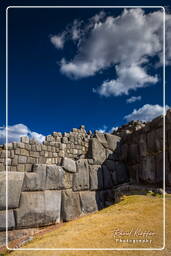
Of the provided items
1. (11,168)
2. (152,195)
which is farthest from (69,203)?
(152,195)

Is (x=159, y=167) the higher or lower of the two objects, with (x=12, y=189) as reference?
higher

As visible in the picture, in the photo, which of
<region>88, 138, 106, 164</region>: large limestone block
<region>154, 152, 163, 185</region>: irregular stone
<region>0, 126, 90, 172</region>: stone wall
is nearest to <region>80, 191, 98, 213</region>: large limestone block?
<region>88, 138, 106, 164</region>: large limestone block

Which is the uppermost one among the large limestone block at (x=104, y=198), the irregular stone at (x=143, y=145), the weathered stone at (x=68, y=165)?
the irregular stone at (x=143, y=145)

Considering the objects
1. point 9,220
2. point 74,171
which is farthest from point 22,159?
point 74,171

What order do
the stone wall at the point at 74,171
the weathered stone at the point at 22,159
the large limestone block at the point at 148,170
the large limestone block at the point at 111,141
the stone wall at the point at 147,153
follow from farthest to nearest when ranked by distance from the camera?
the large limestone block at the point at 111,141 < the large limestone block at the point at 148,170 < the stone wall at the point at 147,153 < the weathered stone at the point at 22,159 < the stone wall at the point at 74,171

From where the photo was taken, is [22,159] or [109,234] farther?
[22,159]

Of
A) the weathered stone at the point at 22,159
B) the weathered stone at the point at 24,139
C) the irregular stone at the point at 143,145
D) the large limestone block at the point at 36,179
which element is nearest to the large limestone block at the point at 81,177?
the large limestone block at the point at 36,179

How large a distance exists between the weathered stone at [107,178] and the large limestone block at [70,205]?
2.08 meters

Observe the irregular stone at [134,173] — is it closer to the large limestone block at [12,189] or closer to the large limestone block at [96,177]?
the large limestone block at [96,177]

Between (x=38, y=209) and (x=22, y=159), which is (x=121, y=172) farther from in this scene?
(x=22, y=159)

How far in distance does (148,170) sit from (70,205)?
4.04m

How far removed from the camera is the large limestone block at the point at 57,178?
21.9 feet

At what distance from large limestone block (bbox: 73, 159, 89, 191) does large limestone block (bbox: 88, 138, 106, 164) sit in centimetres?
80

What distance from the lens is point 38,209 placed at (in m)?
6.04
